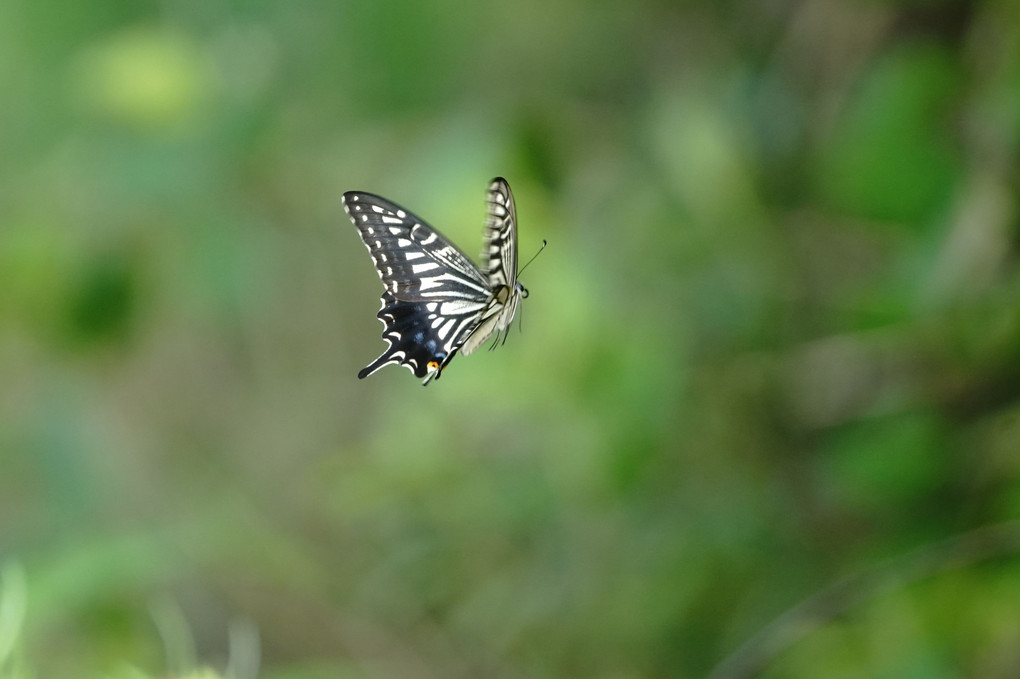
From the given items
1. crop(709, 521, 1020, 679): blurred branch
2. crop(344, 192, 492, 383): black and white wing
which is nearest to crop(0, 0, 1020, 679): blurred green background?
crop(709, 521, 1020, 679): blurred branch

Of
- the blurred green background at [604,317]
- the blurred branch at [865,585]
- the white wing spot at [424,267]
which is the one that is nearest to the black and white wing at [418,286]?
the white wing spot at [424,267]

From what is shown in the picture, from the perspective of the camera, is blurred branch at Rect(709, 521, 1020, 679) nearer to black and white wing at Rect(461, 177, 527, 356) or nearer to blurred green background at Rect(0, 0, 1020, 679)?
blurred green background at Rect(0, 0, 1020, 679)

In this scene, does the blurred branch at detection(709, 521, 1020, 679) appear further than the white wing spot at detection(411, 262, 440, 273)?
Yes

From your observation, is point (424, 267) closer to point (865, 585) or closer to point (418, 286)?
point (418, 286)

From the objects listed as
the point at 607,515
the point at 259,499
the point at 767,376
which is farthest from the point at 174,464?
the point at 767,376

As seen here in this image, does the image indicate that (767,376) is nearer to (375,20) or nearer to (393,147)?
(393,147)

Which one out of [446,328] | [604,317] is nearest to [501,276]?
[446,328]

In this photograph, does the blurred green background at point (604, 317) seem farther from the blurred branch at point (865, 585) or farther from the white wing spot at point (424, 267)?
the white wing spot at point (424, 267)
